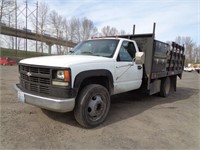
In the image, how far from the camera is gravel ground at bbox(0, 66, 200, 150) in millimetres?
3568

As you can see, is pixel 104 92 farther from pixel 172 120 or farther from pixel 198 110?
pixel 198 110

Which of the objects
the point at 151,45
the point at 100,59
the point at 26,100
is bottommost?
the point at 26,100

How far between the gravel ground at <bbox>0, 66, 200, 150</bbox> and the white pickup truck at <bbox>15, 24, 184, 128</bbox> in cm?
43

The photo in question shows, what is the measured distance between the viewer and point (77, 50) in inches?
228

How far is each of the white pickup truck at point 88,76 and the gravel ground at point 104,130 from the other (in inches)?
16.9

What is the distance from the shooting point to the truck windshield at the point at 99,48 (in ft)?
16.9

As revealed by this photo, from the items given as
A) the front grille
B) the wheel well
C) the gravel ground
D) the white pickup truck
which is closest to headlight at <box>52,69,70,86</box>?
the white pickup truck

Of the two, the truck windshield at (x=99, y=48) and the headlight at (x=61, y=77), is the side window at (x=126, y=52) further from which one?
the headlight at (x=61, y=77)

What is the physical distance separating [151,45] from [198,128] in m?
2.77

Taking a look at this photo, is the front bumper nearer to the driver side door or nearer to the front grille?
the front grille

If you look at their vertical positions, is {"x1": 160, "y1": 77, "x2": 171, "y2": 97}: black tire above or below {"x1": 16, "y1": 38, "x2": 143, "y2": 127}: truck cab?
below

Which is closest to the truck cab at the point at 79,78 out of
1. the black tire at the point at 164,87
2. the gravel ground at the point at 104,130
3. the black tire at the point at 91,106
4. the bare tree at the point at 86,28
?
the black tire at the point at 91,106

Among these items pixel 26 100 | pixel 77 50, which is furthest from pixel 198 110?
pixel 26 100

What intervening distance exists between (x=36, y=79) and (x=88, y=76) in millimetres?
1081
